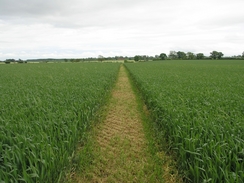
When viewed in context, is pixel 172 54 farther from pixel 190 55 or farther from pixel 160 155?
pixel 160 155

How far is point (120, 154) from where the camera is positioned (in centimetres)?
431

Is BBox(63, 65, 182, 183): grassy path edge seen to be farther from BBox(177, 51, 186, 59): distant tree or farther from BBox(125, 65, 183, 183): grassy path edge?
BBox(177, 51, 186, 59): distant tree

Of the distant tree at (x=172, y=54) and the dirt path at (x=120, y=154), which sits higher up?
the distant tree at (x=172, y=54)

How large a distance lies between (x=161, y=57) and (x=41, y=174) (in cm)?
14730

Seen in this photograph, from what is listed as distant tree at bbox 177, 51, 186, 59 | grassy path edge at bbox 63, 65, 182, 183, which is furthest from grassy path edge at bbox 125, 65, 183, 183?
distant tree at bbox 177, 51, 186, 59

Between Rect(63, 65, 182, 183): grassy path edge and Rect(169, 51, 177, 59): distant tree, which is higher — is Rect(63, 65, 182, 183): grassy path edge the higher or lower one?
the lower one

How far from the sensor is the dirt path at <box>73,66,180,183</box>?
11.5ft

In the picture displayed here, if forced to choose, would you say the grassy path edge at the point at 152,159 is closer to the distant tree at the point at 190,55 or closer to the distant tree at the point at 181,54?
the distant tree at the point at 190,55

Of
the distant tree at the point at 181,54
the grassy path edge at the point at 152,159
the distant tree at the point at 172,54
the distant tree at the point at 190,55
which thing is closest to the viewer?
the grassy path edge at the point at 152,159

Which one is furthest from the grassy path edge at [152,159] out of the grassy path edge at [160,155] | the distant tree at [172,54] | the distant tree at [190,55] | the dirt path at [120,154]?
the distant tree at [172,54]

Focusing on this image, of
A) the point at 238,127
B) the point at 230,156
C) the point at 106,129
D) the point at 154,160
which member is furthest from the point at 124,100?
the point at 230,156

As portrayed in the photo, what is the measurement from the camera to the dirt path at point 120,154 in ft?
11.5

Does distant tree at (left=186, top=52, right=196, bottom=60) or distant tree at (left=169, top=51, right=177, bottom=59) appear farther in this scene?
distant tree at (left=169, top=51, right=177, bottom=59)

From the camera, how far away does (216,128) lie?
396 centimetres
